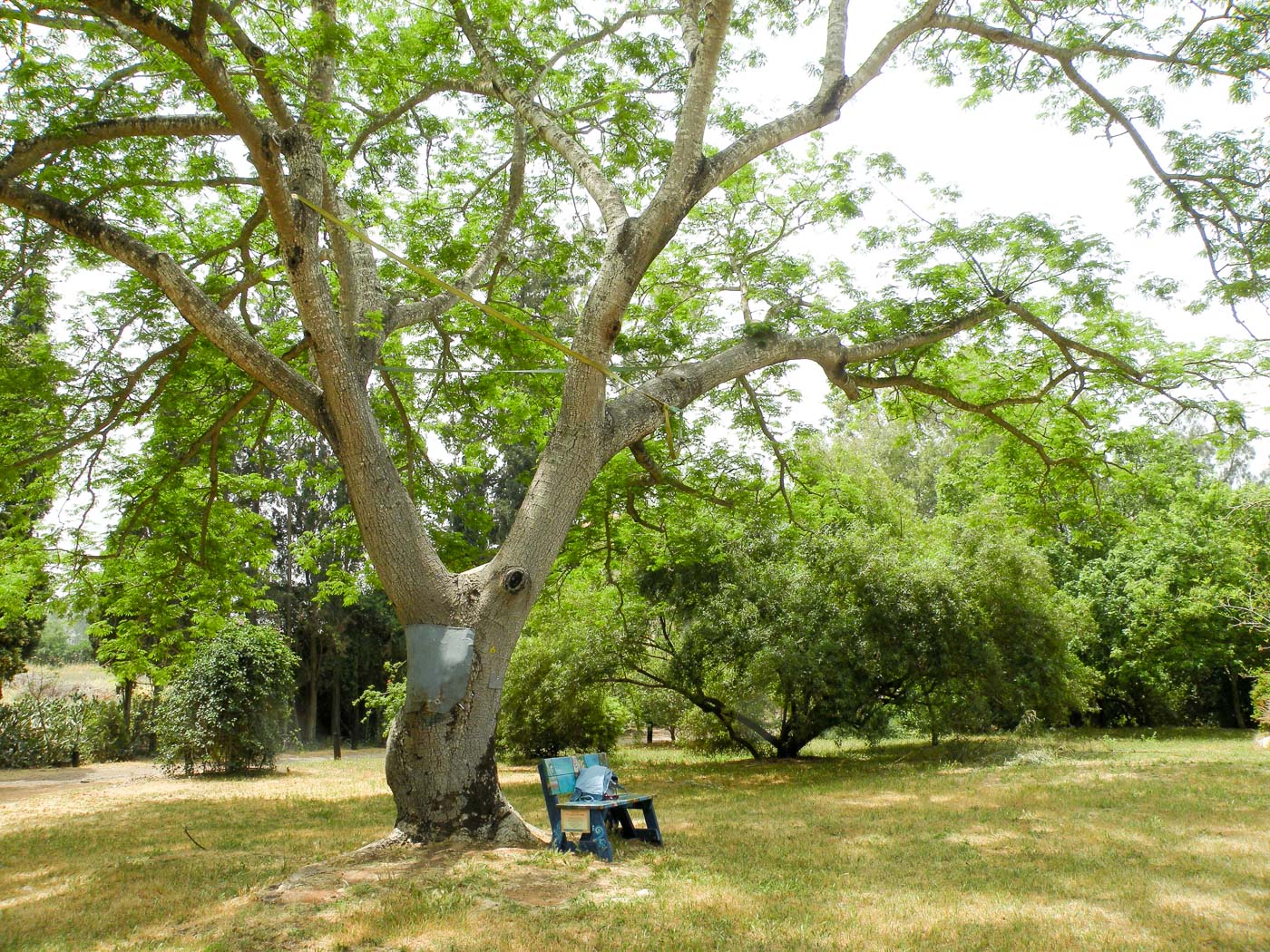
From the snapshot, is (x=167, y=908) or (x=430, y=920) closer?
(x=430, y=920)

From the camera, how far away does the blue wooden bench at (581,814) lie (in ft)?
19.3

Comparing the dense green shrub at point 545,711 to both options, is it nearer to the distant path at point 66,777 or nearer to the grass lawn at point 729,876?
the grass lawn at point 729,876

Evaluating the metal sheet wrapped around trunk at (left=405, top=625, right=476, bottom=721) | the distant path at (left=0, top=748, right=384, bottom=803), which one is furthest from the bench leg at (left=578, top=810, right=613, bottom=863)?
the distant path at (left=0, top=748, right=384, bottom=803)

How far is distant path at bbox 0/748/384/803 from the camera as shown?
40.5ft

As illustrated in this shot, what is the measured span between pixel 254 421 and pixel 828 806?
806 centimetres

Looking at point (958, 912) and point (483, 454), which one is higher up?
point (483, 454)

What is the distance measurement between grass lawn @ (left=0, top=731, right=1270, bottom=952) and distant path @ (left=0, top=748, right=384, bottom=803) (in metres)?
2.15

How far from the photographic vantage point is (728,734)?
16.9m

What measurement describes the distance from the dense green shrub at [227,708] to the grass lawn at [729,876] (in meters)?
3.47

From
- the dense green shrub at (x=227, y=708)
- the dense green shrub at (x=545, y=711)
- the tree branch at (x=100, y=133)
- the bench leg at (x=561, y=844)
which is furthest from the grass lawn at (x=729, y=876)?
the tree branch at (x=100, y=133)

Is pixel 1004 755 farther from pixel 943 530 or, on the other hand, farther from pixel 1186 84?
pixel 1186 84

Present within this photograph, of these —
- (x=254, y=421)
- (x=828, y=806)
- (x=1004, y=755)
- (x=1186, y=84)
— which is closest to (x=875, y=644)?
(x=1004, y=755)

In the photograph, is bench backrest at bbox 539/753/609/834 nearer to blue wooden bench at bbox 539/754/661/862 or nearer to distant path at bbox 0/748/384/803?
blue wooden bench at bbox 539/754/661/862

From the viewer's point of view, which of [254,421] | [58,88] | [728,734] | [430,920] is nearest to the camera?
[430,920]
